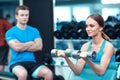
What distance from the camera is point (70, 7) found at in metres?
5.51

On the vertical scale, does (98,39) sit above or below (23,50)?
above

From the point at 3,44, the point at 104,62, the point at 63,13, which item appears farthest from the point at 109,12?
the point at 104,62

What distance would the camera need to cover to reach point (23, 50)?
3076mm

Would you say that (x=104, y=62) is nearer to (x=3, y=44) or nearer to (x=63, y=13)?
(x=3, y=44)

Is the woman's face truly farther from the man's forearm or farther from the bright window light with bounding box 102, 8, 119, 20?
the bright window light with bounding box 102, 8, 119, 20

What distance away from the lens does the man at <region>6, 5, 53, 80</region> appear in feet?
9.97

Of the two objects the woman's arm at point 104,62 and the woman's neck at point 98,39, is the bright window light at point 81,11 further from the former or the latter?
the woman's arm at point 104,62

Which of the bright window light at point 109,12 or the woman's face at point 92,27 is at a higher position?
the woman's face at point 92,27

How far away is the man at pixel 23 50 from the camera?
3.04 meters

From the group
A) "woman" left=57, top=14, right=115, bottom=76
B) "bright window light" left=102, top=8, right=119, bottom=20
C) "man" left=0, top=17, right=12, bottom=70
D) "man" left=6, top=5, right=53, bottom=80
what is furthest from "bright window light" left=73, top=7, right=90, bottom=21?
"woman" left=57, top=14, right=115, bottom=76

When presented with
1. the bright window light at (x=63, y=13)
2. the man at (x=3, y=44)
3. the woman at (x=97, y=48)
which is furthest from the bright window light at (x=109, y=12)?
the woman at (x=97, y=48)

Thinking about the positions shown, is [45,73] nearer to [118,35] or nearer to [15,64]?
[15,64]

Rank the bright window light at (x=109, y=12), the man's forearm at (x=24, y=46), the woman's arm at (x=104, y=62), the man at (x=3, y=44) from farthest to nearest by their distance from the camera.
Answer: the bright window light at (x=109, y=12)
the man at (x=3, y=44)
the man's forearm at (x=24, y=46)
the woman's arm at (x=104, y=62)

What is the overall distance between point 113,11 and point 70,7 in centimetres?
81
